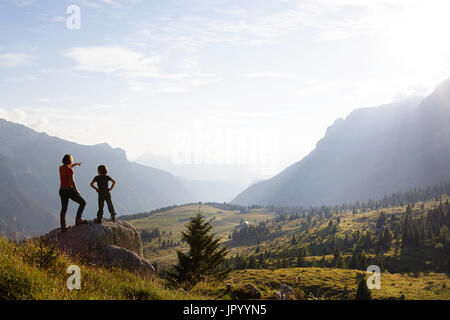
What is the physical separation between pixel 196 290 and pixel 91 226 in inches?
326

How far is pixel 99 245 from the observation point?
16219mm

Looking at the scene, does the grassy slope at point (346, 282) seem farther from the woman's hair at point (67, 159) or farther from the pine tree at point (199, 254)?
the woman's hair at point (67, 159)

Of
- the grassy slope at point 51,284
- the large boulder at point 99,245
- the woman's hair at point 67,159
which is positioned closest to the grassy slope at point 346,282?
the large boulder at point 99,245

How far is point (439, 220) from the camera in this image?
623 ft

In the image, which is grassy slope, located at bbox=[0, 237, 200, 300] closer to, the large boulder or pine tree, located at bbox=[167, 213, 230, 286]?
the large boulder

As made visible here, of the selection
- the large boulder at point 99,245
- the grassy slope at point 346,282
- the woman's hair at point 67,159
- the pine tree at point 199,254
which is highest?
the woman's hair at point 67,159

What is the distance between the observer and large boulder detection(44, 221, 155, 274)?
15024mm

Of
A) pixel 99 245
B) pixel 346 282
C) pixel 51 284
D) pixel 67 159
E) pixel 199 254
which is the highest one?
pixel 67 159

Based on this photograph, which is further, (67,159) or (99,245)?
(99,245)

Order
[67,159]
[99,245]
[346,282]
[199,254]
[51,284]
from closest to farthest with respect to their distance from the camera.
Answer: [51,284]
[67,159]
[99,245]
[199,254]
[346,282]

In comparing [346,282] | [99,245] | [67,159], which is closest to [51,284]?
[67,159]

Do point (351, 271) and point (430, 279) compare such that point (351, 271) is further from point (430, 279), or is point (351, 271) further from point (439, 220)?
point (439, 220)

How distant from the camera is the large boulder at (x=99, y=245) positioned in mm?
15024

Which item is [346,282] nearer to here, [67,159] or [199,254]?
[199,254]
